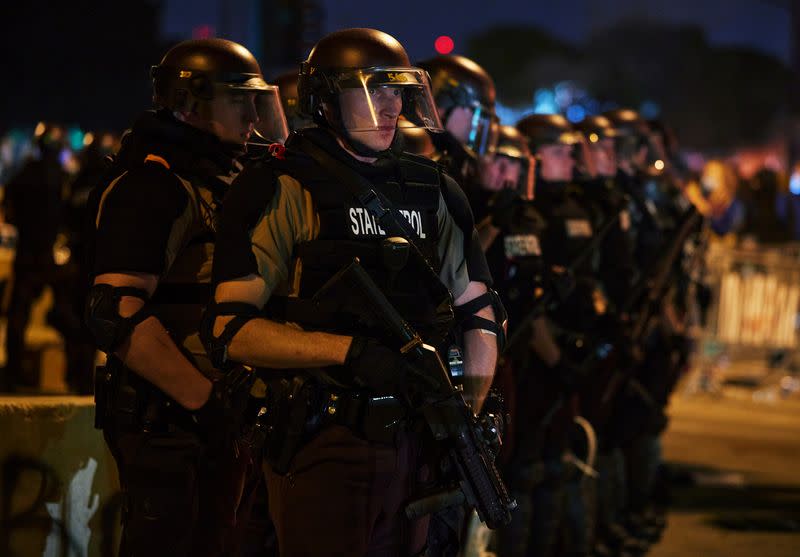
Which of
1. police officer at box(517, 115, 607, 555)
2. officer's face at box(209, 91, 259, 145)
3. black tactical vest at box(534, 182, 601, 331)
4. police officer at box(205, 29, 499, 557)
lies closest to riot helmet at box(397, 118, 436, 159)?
officer's face at box(209, 91, 259, 145)

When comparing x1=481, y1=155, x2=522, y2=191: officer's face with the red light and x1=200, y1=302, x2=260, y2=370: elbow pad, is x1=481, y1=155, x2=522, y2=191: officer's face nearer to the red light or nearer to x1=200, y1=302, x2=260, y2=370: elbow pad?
x1=200, y1=302, x2=260, y2=370: elbow pad

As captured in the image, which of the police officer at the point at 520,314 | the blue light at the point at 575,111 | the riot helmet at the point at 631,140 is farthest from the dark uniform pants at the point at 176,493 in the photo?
the blue light at the point at 575,111

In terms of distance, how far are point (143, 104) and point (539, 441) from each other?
5358 cm

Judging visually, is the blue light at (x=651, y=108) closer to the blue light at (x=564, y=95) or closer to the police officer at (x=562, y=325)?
the blue light at (x=564, y=95)

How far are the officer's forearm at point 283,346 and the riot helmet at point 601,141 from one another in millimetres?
4234

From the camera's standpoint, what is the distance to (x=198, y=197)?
4637 mm

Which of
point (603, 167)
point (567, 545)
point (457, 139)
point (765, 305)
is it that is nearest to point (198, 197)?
point (457, 139)

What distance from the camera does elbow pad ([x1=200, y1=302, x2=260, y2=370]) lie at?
3.90 m

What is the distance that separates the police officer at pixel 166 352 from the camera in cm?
439

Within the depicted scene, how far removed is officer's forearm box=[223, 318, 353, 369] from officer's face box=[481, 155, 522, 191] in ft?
8.57

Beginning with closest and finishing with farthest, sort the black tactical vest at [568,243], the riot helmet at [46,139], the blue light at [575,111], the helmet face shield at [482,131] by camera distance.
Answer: the helmet face shield at [482,131] < the black tactical vest at [568,243] < the riot helmet at [46,139] < the blue light at [575,111]

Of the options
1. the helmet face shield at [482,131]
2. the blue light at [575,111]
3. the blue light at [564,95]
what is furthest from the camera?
the blue light at [564,95]

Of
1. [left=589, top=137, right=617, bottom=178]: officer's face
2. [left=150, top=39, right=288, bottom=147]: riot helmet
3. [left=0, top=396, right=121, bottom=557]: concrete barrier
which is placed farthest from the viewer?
[left=589, top=137, right=617, bottom=178]: officer's face

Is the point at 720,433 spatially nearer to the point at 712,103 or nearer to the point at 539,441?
the point at 539,441
